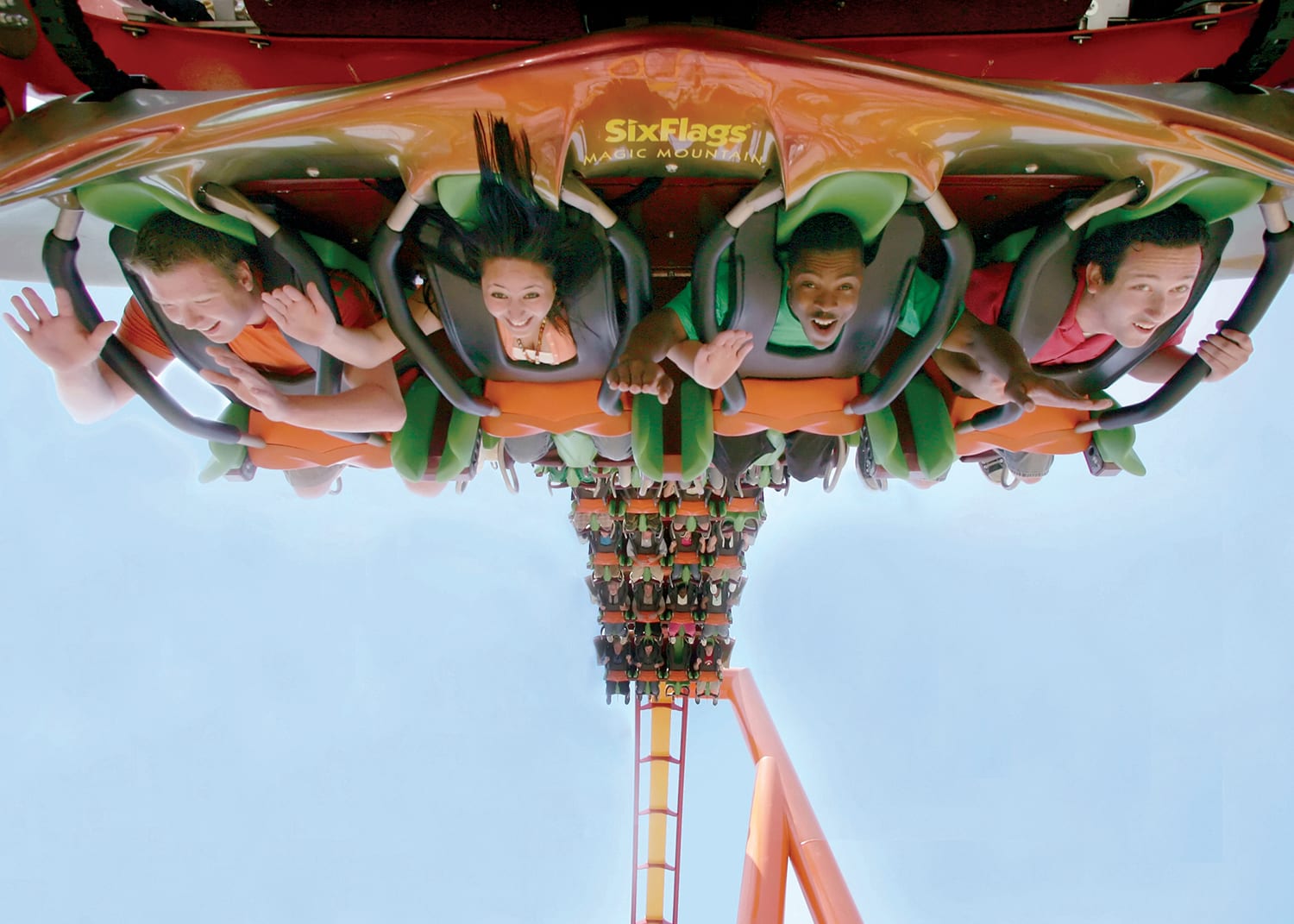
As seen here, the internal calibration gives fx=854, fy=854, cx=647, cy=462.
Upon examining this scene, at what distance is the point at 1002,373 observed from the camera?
154 centimetres

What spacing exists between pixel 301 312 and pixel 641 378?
59cm

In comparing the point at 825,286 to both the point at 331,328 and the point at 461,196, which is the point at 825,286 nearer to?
the point at 461,196

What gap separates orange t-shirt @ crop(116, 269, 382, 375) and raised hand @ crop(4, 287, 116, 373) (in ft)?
0.51

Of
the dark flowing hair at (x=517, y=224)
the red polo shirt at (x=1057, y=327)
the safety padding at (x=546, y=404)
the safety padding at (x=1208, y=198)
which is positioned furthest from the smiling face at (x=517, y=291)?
the safety padding at (x=1208, y=198)

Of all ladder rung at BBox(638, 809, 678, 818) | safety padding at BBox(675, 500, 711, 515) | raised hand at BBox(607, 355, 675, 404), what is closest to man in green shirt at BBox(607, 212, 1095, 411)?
raised hand at BBox(607, 355, 675, 404)

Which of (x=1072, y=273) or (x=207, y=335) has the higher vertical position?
(x=1072, y=273)

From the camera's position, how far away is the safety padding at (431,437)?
1823mm

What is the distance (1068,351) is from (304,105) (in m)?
1.49

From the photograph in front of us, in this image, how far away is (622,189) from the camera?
1.48m

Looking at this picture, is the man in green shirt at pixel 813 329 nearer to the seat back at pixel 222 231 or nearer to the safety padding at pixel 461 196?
the safety padding at pixel 461 196

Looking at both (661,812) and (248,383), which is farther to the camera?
(661,812)

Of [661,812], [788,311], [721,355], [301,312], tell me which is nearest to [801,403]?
[788,311]

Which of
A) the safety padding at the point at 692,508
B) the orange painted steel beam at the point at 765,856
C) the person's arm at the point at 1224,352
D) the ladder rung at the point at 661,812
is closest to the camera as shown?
the person's arm at the point at 1224,352

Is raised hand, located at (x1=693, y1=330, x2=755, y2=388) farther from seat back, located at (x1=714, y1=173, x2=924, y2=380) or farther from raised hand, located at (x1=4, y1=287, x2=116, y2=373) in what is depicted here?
raised hand, located at (x1=4, y1=287, x2=116, y2=373)
